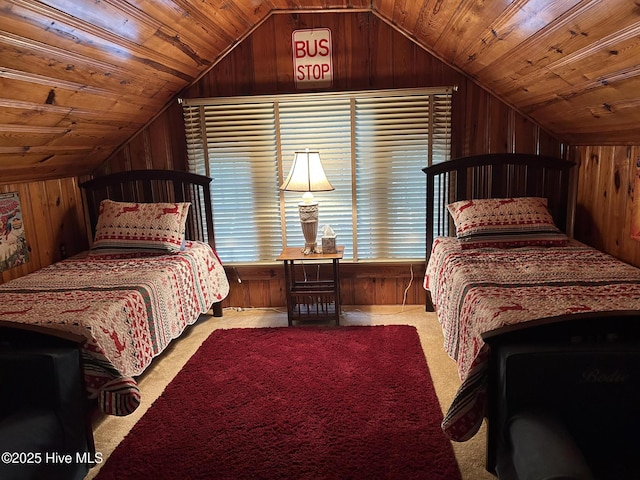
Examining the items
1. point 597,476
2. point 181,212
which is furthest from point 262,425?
point 181,212

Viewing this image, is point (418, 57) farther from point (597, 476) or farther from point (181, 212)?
point (597, 476)

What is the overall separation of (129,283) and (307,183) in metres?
1.36

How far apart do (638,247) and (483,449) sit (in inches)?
61.4

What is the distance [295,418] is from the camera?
2191 mm

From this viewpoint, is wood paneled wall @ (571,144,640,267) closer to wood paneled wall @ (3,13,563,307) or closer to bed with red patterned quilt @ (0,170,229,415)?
wood paneled wall @ (3,13,563,307)

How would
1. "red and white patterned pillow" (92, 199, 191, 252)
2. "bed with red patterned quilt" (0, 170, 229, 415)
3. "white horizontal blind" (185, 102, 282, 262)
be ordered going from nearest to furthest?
"bed with red patterned quilt" (0, 170, 229, 415), "red and white patterned pillow" (92, 199, 191, 252), "white horizontal blind" (185, 102, 282, 262)

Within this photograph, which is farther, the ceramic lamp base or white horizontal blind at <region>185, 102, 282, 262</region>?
white horizontal blind at <region>185, 102, 282, 262</region>

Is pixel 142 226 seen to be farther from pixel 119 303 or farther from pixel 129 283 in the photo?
pixel 119 303

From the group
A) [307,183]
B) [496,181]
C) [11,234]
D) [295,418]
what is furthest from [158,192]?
[496,181]

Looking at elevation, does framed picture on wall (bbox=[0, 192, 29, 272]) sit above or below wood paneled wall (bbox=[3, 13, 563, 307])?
below

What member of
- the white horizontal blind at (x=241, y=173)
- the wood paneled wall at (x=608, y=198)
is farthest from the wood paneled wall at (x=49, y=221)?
the wood paneled wall at (x=608, y=198)

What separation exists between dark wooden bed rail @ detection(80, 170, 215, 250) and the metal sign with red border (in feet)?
3.66

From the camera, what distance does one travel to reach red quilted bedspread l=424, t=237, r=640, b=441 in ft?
5.48

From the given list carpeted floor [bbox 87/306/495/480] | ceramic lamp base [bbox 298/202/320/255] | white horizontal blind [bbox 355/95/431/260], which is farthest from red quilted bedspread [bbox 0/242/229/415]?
white horizontal blind [bbox 355/95/431/260]
